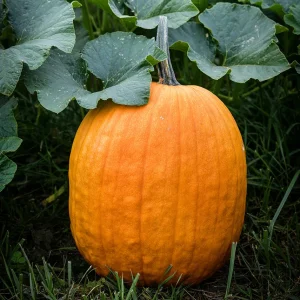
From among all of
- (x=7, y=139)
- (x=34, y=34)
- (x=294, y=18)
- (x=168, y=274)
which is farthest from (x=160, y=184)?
(x=294, y=18)

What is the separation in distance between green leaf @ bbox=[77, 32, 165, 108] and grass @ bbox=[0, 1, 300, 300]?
0.48 m

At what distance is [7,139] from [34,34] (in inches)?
13.0

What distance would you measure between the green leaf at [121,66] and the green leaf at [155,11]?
117mm

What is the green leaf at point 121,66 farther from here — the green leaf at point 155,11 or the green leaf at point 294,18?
the green leaf at point 294,18

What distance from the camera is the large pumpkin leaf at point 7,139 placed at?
164 cm

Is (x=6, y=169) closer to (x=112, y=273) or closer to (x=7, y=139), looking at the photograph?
(x=7, y=139)

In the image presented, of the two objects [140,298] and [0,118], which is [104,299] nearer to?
[140,298]

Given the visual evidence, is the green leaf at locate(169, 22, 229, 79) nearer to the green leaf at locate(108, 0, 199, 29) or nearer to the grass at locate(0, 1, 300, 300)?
the green leaf at locate(108, 0, 199, 29)

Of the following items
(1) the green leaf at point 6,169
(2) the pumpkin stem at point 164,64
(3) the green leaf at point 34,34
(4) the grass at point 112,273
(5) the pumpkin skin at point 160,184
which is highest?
(3) the green leaf at point 34,34

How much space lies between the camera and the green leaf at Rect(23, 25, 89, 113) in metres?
1.66

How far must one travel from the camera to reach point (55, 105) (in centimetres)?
164

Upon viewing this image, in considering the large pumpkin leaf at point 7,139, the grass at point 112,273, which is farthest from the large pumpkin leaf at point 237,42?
the large pumpkin leaf at point 7,139

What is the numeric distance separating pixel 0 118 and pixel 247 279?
934 millimetres

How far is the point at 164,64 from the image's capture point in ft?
5.71
